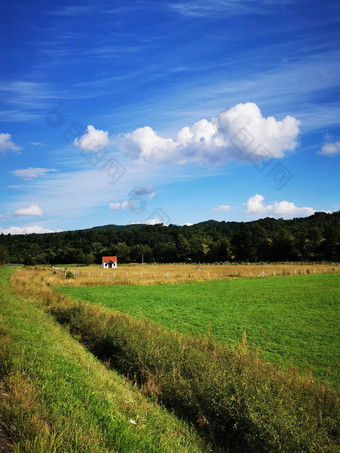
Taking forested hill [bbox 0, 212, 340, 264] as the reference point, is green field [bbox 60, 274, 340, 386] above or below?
below

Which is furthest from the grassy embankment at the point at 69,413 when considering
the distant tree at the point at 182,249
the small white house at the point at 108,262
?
the distant tree at the point at 182,249

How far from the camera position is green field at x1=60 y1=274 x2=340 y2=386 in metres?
12.4

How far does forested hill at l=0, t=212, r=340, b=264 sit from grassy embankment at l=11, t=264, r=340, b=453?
80819 millimetres

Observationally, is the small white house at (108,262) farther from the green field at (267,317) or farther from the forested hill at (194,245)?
the green field at (267,317)

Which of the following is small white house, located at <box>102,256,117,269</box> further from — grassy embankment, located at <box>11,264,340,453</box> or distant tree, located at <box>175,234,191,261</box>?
grassy embankment, located at <box>11,264,340,453</box>

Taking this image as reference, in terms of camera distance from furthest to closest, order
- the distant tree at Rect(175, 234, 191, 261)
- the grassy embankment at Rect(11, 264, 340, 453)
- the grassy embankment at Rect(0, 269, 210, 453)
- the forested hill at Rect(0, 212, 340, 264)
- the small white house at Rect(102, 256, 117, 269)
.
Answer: the distant tree at Rect(175, 234, 191, 261) → the small white house at Rect(102, 256, 117, 269) → the forested hill at Rect(0, 212, 340, 264) → the grassy embankment at Rect(11, 264, 340, 453) → the grassy embankment at Rect(0, 269, 210, 453)

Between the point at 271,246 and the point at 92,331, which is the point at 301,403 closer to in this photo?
the point at 92,331

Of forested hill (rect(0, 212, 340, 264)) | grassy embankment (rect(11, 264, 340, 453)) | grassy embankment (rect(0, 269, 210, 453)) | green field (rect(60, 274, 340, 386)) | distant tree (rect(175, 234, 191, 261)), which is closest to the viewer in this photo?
grassy embankment (rect(0, 269, 210, 453))

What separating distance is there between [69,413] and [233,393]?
3.48m

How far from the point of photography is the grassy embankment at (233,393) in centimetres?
549

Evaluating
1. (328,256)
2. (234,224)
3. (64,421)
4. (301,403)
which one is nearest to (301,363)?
(301,403)

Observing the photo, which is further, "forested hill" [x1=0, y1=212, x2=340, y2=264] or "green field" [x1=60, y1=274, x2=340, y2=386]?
"forested hill" [x1=0, y1=212, x2=340, y2=264]

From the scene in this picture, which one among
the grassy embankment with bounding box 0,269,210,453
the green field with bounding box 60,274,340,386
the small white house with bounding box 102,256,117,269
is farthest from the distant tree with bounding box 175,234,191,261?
the grassy embankment with bounding box 0,269,210,453

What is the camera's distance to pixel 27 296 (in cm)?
2295
